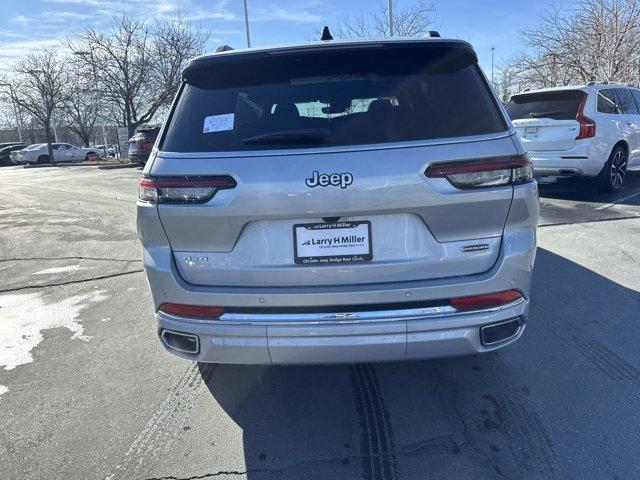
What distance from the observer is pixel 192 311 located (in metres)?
2.43

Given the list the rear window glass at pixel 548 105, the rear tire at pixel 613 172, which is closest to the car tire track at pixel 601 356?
the rear window glass at pixel 548 105

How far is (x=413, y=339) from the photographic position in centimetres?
229

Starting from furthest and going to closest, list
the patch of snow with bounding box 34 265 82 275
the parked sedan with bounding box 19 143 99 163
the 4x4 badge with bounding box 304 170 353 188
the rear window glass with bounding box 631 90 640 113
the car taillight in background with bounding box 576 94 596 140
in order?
1. the parked sedan with bounding box 19 143 99 163
2. the rear window glass with bounding box 631 90 640 113
3. the car taillight in background with bounding box 576 94 596 140
4. the patch of snow with bounding box 34 265 82 275
5. the 4x4 badge with bounding box 304 170 353 188

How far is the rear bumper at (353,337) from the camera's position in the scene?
229cm

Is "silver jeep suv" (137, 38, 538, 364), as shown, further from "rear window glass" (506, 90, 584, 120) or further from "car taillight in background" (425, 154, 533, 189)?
"rear window glass" (506, 90, 584, 120)

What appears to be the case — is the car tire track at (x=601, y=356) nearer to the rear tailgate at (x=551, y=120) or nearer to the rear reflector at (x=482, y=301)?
the rear reflector at (x=482, y=301)

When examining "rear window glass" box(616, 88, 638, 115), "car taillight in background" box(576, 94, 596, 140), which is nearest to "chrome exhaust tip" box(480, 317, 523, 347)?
"car taillight in background" box(576, 94, 596, 140)

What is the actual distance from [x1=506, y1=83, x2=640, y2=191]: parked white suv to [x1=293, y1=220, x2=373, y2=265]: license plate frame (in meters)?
7.12

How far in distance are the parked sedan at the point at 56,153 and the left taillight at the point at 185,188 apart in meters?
39.7

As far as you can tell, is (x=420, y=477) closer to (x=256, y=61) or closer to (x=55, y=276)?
(x=256, y=61)

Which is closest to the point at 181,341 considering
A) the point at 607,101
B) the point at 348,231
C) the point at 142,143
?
Result: the point at 348,231

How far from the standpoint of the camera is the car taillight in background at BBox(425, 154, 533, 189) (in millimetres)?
2248

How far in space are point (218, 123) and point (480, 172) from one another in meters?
1.26

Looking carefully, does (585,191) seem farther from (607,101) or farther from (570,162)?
(607,101)
